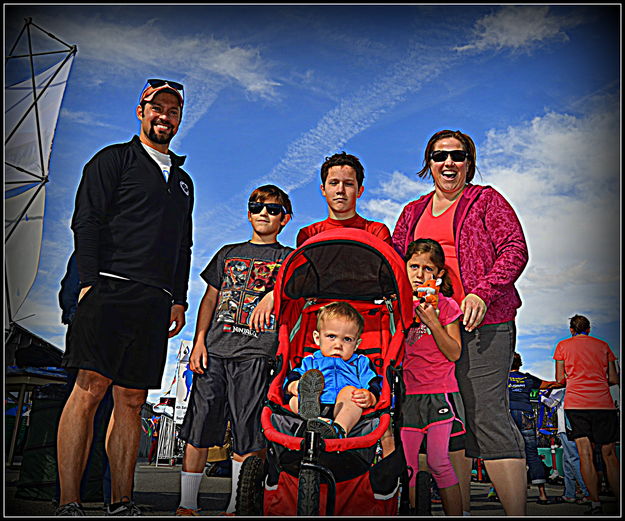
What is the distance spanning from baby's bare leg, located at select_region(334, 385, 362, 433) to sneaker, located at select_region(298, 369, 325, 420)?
132 mm

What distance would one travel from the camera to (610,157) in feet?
11.6

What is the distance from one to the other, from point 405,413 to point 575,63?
2823 millimetres

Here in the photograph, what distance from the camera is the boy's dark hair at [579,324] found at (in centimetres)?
428

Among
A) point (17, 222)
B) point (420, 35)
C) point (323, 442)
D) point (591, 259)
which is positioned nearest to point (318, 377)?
point (323, 442)

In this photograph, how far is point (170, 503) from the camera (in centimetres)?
402

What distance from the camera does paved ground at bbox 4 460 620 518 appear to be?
10.6 feet

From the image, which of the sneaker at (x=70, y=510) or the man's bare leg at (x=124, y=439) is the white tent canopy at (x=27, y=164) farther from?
the sneaker at (x=70, y=510)

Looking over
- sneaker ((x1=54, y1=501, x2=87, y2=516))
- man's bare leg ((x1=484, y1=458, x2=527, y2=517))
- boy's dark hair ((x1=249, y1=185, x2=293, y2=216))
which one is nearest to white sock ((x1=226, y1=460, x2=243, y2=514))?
sneaker ((x1=54, y1=501, x2=87, y2=516))

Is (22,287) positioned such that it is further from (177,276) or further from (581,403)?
(581,403)

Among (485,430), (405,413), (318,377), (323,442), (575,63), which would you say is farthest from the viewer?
(575,63)

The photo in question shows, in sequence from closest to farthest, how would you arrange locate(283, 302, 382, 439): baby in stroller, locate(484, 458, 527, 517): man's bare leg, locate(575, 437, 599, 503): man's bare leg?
locate(283, 302, 382, 439): baby in stroller
locate(484, 458, 527, 517): man's bare leg
locate(575, 437, 599, 503): man's bare leg

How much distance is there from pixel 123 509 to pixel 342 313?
1665mm

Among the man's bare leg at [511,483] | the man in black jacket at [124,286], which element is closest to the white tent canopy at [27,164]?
the man in black jacket at [124,286]

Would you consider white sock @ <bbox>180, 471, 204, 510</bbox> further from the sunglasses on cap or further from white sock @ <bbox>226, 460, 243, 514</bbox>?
the sunglasses on cap
